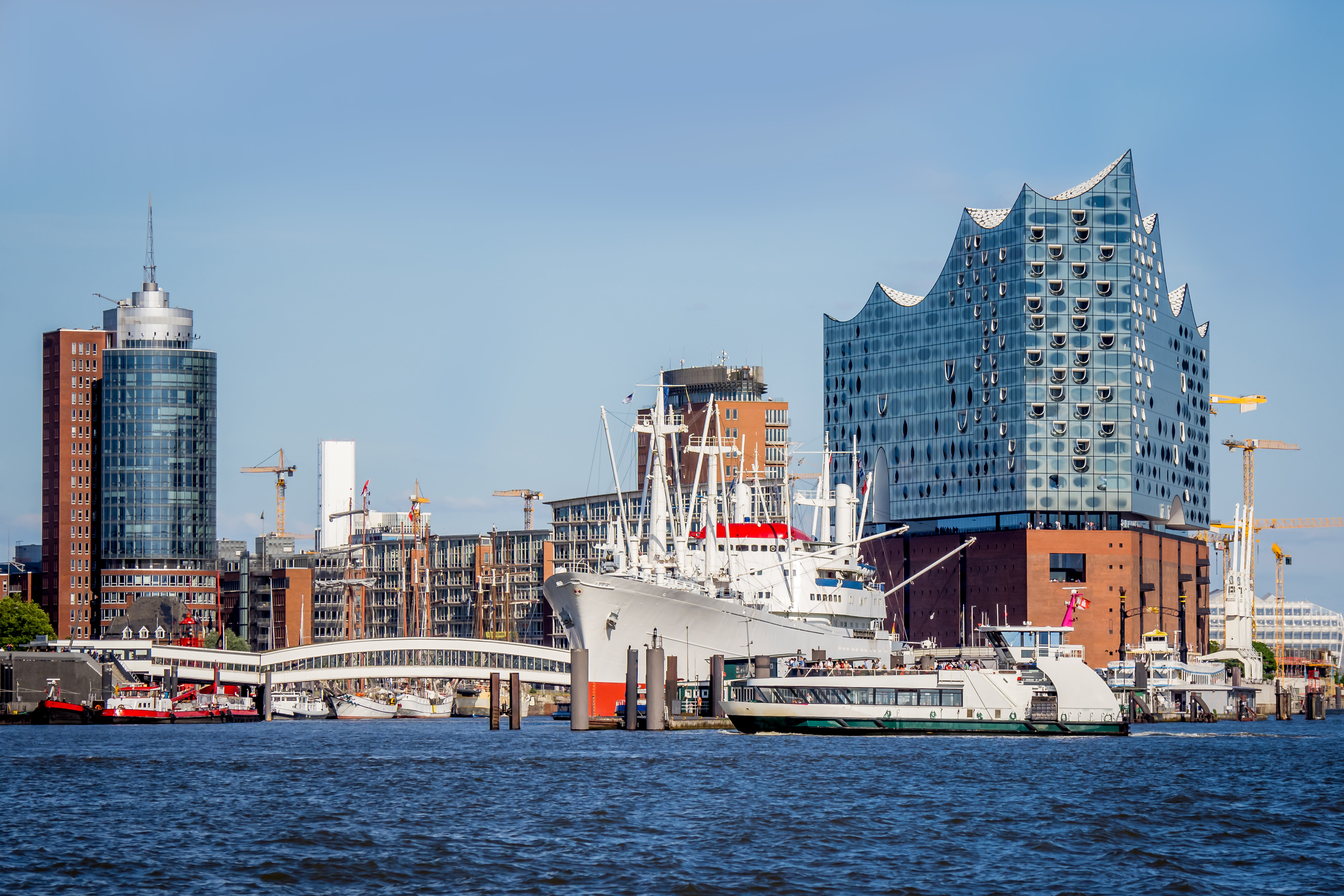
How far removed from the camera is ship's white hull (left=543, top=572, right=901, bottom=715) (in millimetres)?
140750

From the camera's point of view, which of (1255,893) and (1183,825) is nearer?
(1255,893)

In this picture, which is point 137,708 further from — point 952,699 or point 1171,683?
point 1171,683

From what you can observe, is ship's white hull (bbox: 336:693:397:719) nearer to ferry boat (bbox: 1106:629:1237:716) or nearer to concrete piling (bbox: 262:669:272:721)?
concrete piling (bbox: 262:669:272:721)

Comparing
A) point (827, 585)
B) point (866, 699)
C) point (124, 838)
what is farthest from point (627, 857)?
point (827, 585)

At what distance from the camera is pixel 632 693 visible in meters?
124

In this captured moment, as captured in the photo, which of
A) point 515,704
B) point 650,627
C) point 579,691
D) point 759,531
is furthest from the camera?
point 759,531

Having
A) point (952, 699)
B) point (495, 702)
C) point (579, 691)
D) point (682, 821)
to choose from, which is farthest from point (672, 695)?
point (682, 821)

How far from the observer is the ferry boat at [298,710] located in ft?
632

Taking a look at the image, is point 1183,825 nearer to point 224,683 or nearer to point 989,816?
point 989,816

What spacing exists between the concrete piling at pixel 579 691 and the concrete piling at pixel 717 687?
844 centimetres

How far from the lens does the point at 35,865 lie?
5347 centimetres

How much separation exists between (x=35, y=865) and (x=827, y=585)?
362ft

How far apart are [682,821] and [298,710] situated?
451ft

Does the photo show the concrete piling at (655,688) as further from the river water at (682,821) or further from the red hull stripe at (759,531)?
the red hull stripe at (759,531)
